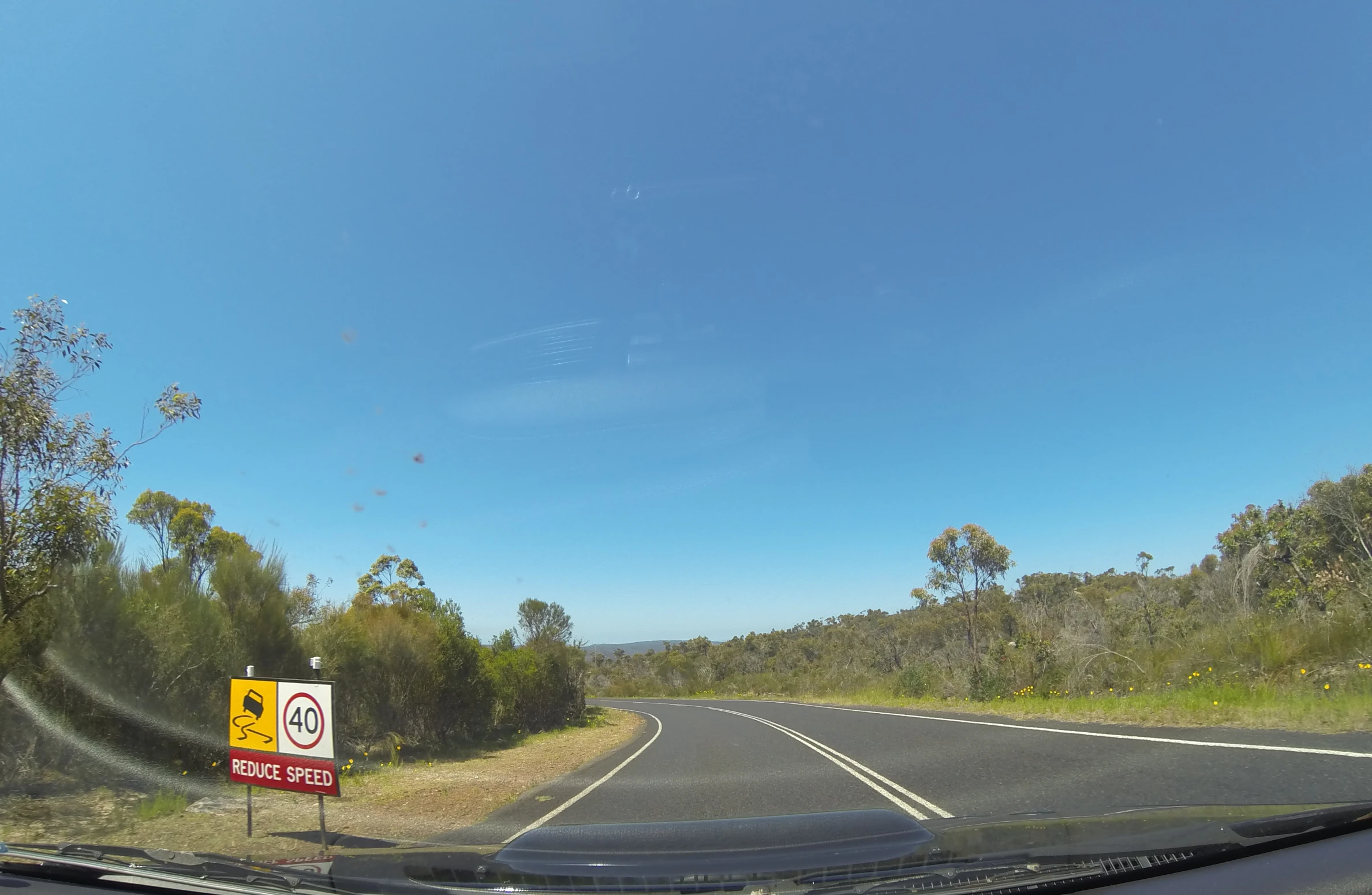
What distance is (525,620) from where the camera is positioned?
5275cm

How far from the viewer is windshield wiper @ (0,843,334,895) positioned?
3.69m

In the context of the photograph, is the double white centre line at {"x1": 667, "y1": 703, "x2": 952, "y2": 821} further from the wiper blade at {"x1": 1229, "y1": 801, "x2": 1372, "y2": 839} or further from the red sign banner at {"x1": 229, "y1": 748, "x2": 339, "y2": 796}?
the red sign banner at {"x1": 229, "y1": 748, "x2": 339, "y2": 796}

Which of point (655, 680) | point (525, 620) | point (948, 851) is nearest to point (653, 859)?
point (948, 851)

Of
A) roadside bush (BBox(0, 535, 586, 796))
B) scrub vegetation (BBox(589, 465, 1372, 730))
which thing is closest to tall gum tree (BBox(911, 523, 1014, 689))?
scrub vegetation (BBox(589, 465, 1372, 730))

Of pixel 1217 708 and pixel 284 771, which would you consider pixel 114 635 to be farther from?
pixel 1217 708

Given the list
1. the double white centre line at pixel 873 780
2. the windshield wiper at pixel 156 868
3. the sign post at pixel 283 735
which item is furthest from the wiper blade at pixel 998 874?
the sign post at pixel 283 735

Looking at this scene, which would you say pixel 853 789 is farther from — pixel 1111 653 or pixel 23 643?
pixel 1111 653

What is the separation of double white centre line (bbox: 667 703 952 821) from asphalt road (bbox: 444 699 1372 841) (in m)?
0.03

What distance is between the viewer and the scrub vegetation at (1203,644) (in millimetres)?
10617

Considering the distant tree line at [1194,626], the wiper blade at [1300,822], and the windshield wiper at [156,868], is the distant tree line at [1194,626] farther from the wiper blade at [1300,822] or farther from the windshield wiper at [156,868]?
the windshield wiper at [156,868]

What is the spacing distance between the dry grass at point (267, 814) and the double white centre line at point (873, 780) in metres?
4.85

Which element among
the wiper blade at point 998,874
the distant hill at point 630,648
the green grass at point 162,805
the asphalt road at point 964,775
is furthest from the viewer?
the distant hill at point 630,648

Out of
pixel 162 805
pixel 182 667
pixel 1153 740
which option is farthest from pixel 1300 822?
pixel 182 667

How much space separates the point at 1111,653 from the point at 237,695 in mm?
17667
